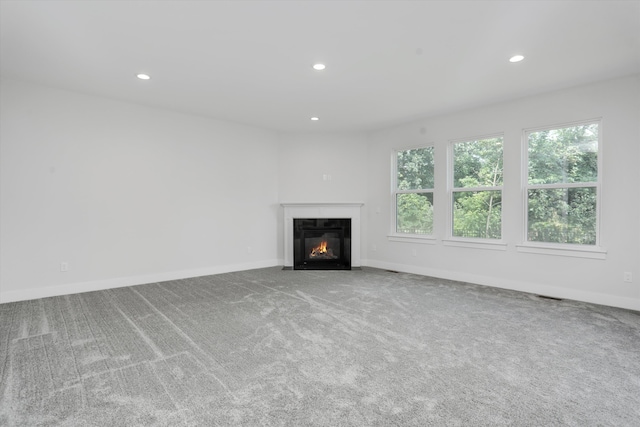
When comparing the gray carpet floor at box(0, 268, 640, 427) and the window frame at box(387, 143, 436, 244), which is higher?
the window frame at box(387, 143, 436, 244)

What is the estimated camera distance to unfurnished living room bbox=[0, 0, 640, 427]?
2076 millimetres

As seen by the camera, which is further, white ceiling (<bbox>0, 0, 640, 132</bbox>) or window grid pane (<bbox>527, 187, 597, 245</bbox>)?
window grid pane (<bbox>527, 187, 597, 245</bbox>)

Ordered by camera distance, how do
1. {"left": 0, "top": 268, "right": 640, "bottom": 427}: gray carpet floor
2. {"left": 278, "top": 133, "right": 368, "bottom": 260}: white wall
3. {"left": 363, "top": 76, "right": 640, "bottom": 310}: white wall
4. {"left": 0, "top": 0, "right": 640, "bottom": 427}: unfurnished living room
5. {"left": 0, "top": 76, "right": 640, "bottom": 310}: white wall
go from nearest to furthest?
{"left": 0, "top": 268, "right": 640, "bottom": 427}: gray carpet floor < {"left": 0, "top": 0, "right": 640, "bottom": 427}: unfurnished living room < {"left": 363, "top": 76, "right": 640, "bottom": 310}: white wall < {"left": 0, "top": 76, "right": 640, "bottom": 310}: white wall < {"left": 278, "top": 133, "right": 368, "bottom": 260}: white wall

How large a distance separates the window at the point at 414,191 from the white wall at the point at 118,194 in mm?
2517

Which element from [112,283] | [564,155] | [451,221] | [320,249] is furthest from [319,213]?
[564,155]

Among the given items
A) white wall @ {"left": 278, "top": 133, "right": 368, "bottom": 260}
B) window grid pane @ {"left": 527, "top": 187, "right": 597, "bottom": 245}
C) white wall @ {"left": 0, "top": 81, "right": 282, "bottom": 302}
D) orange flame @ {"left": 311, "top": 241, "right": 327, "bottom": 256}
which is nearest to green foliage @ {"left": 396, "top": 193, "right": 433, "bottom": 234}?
white wall @ {"left": 278, "top": 133, "right": 368, "bottom": 260}

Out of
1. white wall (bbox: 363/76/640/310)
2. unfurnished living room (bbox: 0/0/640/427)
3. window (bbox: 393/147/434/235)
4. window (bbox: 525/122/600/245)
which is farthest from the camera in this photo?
window (bbox: 393/147/434/235)

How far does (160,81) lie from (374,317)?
3606 mm

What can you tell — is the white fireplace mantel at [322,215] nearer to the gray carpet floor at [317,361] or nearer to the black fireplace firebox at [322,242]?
the black fireplace firebox at [322,242]

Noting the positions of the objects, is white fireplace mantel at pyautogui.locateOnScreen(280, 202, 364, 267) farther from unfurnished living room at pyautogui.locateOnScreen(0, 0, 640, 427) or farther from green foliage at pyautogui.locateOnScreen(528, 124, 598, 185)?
green foliage at pyautogui.locateOnScreen(528, 124, 598, 185)

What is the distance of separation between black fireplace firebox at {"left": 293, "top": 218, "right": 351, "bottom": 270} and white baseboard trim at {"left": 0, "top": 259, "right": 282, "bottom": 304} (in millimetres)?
851

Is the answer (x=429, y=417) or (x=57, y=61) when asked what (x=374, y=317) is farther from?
(x=57, y=61)

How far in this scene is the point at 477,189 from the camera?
496 cm

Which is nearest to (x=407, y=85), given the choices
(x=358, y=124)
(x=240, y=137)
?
(x=358, y=124)
